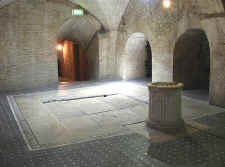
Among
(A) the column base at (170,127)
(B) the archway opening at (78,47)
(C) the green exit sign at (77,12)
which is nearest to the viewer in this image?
(A) the column base at (170,127)

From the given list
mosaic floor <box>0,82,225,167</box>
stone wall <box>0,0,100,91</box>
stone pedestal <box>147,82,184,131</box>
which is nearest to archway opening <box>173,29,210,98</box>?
mosaic floor <box>0,82,225,167</box>

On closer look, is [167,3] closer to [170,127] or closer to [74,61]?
[170,127]

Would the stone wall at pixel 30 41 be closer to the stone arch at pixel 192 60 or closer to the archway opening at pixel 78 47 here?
the archway opening at pixel 78 47

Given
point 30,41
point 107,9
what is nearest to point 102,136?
point 30,41

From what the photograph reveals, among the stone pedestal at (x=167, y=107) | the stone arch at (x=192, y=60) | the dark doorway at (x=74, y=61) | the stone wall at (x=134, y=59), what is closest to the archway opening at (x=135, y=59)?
the stone wall at (x=134, y=59)

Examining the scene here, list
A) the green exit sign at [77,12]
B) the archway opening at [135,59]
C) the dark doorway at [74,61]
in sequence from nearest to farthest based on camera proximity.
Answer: the green exit sign at [77,12]
the archway opening at [135,59]
the dark doorway at [74,61]

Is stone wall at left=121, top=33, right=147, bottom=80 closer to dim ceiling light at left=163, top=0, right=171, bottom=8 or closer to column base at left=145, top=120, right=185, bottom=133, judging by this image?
dim ceiling light at left=163, top=0, right=171, bottom=8

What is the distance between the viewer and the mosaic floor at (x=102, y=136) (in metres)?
3.69

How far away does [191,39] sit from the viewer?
8.43m

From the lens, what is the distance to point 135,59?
40.3ft

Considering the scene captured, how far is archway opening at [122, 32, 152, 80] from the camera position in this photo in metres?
11.6

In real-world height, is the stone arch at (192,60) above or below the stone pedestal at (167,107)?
above

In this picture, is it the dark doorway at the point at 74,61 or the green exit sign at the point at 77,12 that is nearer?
the green exit sign at the point at 77,12

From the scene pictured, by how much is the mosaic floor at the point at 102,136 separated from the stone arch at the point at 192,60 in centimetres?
162
